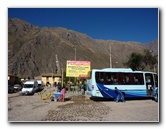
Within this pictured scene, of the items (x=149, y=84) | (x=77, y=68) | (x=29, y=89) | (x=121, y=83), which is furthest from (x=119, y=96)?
(x=29, y=89)

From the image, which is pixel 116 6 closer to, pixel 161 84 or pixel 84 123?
pixel 161 84

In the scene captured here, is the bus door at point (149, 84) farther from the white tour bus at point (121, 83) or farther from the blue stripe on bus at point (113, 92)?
the blue stripe on bus at point (113, 92)

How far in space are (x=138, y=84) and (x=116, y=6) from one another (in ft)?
25.2

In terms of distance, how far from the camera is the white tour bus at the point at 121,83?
14.6m

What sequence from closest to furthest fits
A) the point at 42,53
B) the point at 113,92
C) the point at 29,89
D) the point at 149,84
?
1. the point at 113,92
2. the point at 149,84
3. the point at 29,89
4. the point at 42,53

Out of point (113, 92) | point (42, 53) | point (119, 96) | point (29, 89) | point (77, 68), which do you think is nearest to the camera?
point (119, 96)

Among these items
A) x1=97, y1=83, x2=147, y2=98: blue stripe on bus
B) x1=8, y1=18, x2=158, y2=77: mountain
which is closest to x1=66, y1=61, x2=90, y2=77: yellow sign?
x1=97, y1=83, x2=147, y2=98: blue stripe on bus

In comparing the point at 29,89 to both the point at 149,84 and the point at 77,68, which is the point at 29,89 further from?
the point at 149,84

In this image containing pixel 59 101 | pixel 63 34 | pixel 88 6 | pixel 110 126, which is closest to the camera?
pixel 110 126

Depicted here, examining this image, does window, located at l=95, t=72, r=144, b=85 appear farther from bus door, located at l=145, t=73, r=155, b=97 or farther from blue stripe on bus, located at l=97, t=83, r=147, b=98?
bus door, located at l=145, t=73, r=155, b=97

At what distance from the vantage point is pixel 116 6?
872cm

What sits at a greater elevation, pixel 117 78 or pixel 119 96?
pixel 117 78

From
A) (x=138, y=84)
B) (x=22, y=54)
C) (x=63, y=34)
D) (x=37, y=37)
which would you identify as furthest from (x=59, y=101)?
(x=63, y=34)

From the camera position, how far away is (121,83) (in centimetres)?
1474
